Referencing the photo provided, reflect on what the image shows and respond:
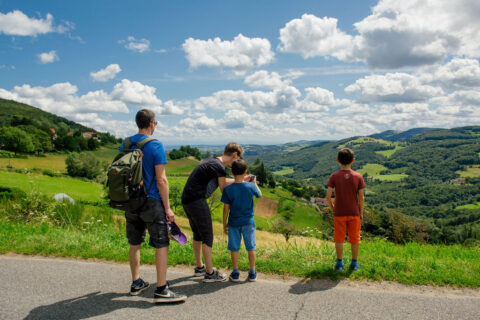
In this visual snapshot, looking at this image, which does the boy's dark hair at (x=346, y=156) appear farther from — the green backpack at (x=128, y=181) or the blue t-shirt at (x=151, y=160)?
the green backpack at (x=128, y=181)

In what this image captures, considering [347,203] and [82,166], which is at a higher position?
[347,203]

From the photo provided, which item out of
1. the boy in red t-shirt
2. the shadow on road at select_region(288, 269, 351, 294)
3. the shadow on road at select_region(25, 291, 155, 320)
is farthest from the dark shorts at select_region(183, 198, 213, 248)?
the boy in red t-shirt

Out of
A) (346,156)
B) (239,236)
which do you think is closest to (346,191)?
(346,156)

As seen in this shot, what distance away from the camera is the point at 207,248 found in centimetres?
445

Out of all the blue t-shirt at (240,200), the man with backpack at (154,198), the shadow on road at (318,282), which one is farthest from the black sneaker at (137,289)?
the shadow on road at (318,282)

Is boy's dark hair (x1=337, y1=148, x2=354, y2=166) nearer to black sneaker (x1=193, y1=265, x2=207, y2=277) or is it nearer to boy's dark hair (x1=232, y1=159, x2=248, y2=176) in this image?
boy's dark hair (x1=232, y1=159, x2=248, y2=176)

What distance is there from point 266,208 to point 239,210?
6996 centimetres

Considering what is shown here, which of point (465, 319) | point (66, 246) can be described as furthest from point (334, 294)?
point (66, 246)

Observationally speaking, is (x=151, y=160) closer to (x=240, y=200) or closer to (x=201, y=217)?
(x=201, y=217)

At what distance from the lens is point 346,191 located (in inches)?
192

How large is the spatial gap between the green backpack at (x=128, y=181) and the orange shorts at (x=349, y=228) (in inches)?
126

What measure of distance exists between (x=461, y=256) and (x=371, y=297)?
10.3ft

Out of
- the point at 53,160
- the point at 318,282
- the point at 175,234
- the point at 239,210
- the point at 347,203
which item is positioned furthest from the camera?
the point at 53,160

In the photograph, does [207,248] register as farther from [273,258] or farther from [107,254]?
[107,254]
